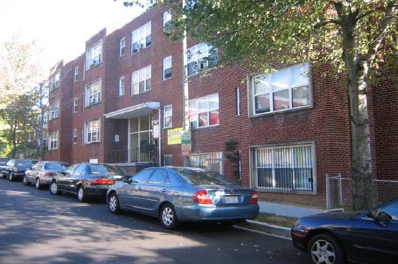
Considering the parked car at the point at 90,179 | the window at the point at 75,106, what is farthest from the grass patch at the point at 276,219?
the window at the point at 75,106

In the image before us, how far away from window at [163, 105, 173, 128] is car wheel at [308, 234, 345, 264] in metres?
14.9

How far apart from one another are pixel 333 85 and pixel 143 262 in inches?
372

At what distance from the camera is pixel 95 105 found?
1107 inches

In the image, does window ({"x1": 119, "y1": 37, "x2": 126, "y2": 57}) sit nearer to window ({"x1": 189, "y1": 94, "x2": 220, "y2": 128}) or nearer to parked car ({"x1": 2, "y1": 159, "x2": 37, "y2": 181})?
parked car ({"x1": 2, "y1": 159, "x2": 37, "y2": 181})

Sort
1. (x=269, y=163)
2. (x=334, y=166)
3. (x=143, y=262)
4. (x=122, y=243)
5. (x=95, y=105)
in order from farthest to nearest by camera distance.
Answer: (x=95, y=105)
(x=269, y=163)
(x=334, y=166)
(x=122, y=243)
(x=143, y=262)

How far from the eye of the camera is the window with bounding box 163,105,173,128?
20.7 m

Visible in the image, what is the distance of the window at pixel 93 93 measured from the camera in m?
28.0

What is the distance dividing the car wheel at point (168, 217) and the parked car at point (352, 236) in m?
3.16

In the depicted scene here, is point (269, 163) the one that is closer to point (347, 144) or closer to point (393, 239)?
point (347, 144)

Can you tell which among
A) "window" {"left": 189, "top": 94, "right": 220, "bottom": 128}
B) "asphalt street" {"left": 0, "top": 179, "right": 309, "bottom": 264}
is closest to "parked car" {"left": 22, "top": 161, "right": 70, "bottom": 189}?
"window" {"left": 189, "top": 94, "right": 220, "bottom": 128}

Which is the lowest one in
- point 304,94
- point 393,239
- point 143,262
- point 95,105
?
point 143,262

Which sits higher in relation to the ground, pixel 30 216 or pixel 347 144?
pixel 347 144

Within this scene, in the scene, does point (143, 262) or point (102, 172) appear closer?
point (143, 262)

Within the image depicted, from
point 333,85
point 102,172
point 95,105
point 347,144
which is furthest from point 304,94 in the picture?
point 95,105
